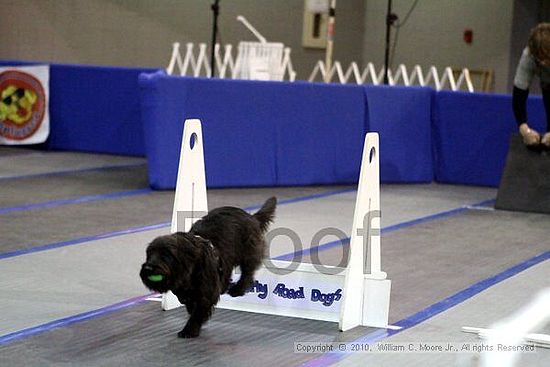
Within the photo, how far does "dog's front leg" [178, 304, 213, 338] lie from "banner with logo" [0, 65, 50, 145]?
767cm

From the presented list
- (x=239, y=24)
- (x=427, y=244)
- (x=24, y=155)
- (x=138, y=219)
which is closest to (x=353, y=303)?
(x=427, y=244)

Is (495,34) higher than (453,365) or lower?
higher

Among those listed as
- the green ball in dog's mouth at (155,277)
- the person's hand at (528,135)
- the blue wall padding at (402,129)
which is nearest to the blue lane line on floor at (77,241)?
the green ball in dog's mouth at (155,277)

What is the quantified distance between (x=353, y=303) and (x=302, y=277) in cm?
28

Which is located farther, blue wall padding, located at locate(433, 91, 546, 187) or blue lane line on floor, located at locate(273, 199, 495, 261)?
blue wall padding, located at locate(433, 91, 546, 187)

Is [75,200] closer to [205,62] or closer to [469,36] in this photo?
[205,62]

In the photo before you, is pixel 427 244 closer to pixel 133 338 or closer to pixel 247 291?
pixel 247 291

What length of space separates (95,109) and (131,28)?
5379mm

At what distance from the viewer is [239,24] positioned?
690 inches

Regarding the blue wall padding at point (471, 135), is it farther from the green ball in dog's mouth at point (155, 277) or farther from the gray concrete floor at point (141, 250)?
the green ball in dog's mouth at point (155, 277)

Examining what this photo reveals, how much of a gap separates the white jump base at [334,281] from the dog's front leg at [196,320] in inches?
19.9

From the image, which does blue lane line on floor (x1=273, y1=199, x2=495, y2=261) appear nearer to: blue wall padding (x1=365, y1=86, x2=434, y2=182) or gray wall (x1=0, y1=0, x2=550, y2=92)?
blue wall padding (x1=365, y1=86, x2=434, y2=182)

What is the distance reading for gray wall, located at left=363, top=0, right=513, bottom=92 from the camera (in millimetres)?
17609

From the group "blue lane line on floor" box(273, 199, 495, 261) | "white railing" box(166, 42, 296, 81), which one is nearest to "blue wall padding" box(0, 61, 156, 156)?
"white railing" box(166, 42, 296, 81)
